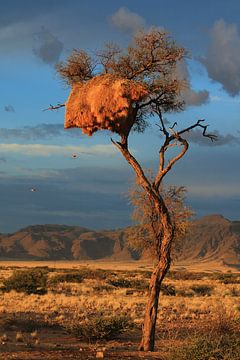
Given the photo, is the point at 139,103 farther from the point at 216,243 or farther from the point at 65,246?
the point at 65,246

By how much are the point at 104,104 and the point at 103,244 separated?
539 ft

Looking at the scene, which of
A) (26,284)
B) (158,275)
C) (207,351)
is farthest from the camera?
(26,284)

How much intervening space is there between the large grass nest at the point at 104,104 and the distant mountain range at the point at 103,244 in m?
120

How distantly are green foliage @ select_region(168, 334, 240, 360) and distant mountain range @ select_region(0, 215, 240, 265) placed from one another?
121077mm

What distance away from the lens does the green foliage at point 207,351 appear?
1048cm

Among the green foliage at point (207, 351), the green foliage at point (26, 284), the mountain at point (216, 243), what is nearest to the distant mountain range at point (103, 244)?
the mountain at point (216, 243)

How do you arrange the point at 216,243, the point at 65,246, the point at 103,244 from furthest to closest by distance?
the point at 65,246, the point at 103,244, the point at 216,243

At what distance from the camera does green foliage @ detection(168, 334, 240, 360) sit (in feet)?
34.4

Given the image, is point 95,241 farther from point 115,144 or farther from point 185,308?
point 115,144

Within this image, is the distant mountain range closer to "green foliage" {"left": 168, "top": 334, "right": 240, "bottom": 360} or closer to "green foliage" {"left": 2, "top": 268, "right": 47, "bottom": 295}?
"green foliage" {"left": 2, "top": 268, "right": 47, "bottom": 295}

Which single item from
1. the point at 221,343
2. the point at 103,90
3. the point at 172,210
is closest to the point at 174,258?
the point at 172,210

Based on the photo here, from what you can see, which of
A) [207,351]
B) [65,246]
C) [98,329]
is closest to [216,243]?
[65,246]

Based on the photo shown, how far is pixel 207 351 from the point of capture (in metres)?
10.7

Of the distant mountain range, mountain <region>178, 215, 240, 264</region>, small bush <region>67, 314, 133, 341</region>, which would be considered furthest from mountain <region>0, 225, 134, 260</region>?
small bush <region>67, 314, 133, 341</region>
